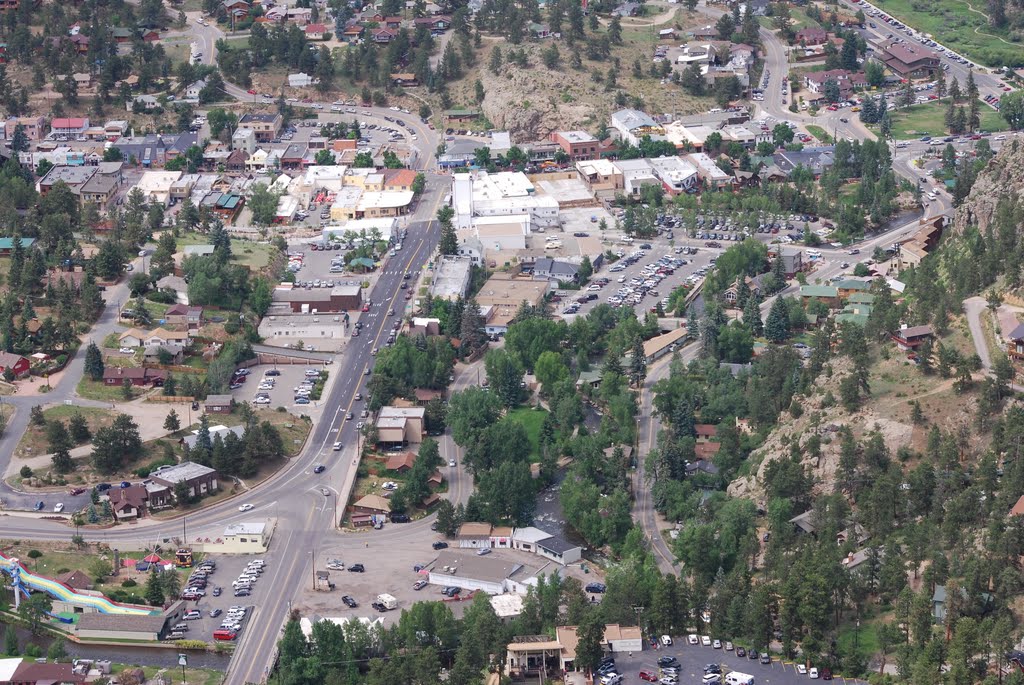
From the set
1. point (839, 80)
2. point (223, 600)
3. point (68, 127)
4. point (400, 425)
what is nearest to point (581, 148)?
point (839, 80)

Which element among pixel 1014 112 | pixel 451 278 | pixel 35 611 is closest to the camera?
pixel 35 611

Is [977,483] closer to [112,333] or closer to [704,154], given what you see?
[112,333]

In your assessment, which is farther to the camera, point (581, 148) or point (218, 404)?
point (581, 148)

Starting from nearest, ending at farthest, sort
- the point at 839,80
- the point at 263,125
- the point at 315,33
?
the point at 263,125 < the point at 839,80 < the point at 315,33

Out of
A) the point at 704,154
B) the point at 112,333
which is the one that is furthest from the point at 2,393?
the point at 704,154

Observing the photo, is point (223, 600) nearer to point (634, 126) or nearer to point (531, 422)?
point (531, 422)

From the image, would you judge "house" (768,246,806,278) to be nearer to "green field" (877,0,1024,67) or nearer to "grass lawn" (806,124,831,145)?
"grass lawn" (806,124,831,145)
